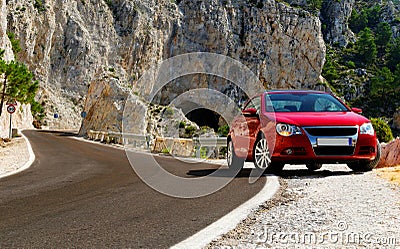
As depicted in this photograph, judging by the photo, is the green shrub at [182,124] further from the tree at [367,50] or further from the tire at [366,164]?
the tree at [367,50]

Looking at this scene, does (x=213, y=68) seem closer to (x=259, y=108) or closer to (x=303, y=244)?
(x=259, y=108)

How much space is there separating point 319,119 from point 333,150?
2.13ft

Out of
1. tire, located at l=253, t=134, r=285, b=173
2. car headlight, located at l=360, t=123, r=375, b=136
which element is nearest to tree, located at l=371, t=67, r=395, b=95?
car headlight, located at l=360, t=123, r=375, b=136

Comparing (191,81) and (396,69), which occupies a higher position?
(396,69)

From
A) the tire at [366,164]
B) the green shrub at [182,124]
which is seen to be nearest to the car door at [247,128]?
the tire at [366,164]

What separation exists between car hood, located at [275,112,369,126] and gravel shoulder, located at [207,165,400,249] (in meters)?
1.49

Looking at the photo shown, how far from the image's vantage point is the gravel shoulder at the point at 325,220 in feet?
10.5

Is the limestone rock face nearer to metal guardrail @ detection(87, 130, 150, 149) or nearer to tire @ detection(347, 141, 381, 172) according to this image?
metal guardrail @ detection(87, 130, 150, 149)

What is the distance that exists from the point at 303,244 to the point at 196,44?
261 feet

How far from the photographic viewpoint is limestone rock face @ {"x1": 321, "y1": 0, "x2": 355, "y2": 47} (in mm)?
115938

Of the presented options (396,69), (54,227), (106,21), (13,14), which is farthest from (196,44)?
→ (54,227)

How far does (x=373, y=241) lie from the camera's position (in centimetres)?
321

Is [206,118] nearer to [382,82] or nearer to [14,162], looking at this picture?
[382,82]

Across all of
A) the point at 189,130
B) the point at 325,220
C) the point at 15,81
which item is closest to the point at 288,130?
the point at 325,220
